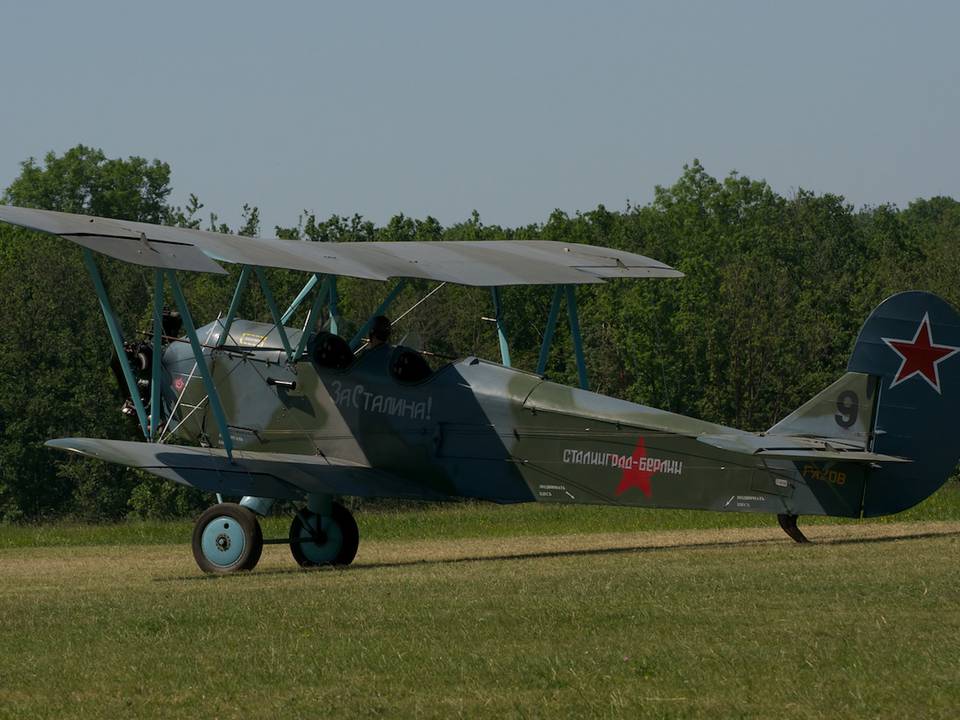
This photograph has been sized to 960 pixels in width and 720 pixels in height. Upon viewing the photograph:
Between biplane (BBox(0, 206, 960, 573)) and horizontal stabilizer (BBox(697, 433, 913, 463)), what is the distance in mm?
26

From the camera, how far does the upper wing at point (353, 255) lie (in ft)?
46.1

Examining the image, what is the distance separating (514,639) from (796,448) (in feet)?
17.5

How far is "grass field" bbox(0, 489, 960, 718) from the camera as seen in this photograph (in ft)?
25.5

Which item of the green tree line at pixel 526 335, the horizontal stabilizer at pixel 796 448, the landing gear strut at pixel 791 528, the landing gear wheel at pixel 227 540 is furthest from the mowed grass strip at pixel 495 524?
the green tree line at pixel 526 335

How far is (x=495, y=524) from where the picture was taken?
2331cm

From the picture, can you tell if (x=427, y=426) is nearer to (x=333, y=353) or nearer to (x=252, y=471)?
(x=333, y=353)

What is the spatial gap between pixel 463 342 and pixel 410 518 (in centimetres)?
2181

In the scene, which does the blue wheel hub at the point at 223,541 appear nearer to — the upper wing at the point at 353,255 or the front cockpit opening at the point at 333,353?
the front cockpit opening at the point at 333,353

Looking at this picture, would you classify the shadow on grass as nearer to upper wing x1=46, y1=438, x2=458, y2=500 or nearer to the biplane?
the biplane

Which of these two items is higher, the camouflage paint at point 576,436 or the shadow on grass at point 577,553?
the camouflage paint at point 576,436

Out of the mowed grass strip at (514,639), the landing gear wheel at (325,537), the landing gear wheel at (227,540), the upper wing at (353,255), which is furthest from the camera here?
the landing gear wheel at (325,537)

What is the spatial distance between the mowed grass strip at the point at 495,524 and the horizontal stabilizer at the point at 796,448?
5435 mm

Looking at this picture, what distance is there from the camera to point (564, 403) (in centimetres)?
1498

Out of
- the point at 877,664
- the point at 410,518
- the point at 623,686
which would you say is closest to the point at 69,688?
the point at 623,686
